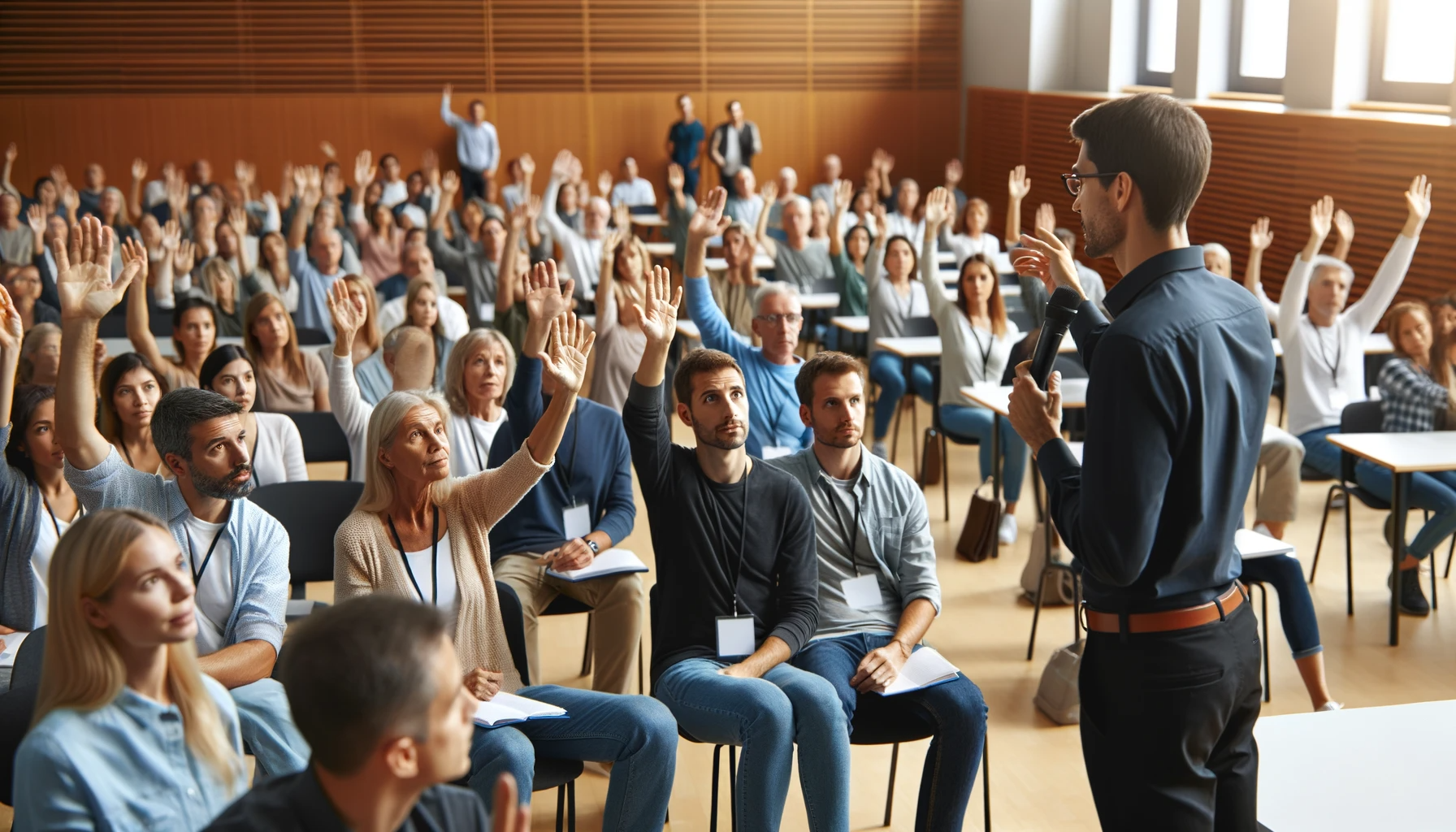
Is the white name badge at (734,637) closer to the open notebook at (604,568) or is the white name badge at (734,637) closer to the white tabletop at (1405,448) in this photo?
the open notebook at (604,568)

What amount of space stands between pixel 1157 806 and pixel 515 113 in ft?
47.0

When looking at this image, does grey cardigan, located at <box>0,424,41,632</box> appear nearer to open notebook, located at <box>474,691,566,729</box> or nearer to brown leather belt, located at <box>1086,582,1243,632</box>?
open notebook, located at <box>474,691,566,729</box>

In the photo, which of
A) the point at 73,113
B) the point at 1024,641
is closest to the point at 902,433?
the point at 1024,641

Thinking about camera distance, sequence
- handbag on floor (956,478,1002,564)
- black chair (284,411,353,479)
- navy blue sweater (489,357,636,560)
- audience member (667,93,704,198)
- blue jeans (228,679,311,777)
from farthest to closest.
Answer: audience member (667,93,704,198)
handbag on floor (956,478,1002,564)
black chair (284,411,353,479)
navy blue sweater (489,357,636,560)
blue jeans (228,679,311,777)

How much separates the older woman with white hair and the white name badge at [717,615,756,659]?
0.98ft

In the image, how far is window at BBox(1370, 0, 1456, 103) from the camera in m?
8.20

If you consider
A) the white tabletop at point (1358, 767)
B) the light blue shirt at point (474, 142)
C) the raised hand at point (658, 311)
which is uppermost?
the light blue shirt at point (474, 142)

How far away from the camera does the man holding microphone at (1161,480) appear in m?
1.94

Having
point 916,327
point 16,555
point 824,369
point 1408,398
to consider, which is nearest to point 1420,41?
point 916,327

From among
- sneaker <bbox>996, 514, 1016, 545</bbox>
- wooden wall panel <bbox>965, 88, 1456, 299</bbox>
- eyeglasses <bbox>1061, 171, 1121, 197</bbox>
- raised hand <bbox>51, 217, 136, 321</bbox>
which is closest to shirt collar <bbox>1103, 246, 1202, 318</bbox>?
eyeglasses <bbox>1061, 171, 1121, 197</bbox>

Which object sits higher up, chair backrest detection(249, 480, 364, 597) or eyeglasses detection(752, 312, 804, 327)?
eyeglasses detection(752, 312, 804, 327)

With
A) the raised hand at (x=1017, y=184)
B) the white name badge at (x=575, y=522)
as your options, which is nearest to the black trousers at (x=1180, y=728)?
the white name badge at (x=575, y=522)

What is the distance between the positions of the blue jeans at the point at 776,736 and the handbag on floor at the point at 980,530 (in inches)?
112

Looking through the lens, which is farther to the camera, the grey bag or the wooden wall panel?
the wooden wall panel
